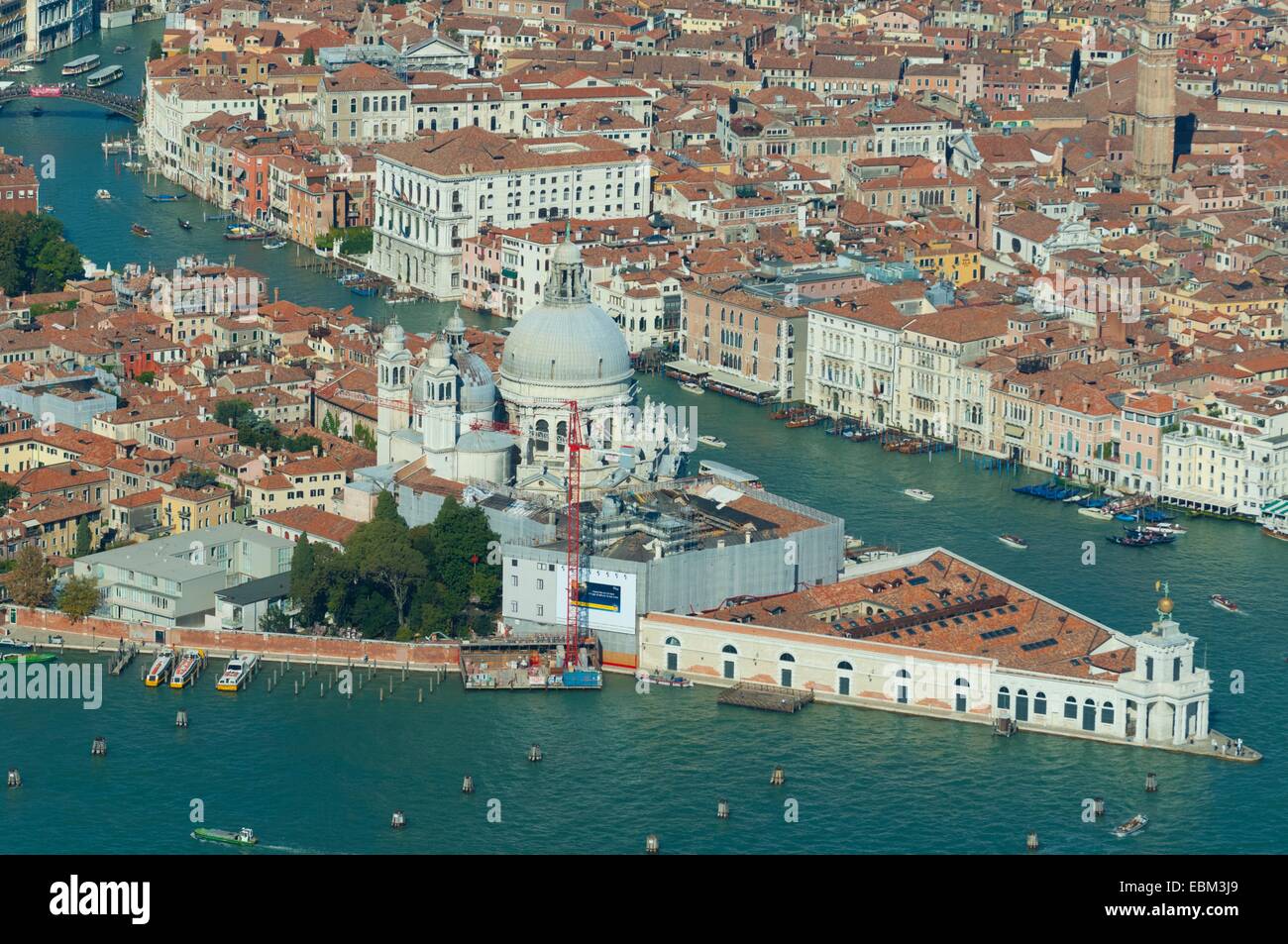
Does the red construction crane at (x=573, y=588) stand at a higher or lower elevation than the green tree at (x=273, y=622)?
higher

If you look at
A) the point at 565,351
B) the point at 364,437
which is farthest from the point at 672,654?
the point at 364,437

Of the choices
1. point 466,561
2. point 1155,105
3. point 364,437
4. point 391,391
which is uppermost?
point 1155,105

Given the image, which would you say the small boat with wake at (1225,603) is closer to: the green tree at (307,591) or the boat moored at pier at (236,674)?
the green tree at (307,591)

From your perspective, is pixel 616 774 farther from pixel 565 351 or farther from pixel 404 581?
pixel 565 351

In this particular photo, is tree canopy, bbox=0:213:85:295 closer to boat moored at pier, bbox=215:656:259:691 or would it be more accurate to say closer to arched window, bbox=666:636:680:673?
boat moored at pier, bbox=215:656:259:691

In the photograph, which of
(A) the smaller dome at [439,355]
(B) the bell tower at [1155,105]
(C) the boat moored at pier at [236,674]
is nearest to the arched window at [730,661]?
(C) the boat moored at pier at [236,674]

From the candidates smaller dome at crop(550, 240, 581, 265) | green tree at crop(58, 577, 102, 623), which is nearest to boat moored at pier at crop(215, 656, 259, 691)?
green tree at crop(58, 577, 102, 623)

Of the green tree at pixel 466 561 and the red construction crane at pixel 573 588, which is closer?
the red construction crane at pixel 573 588
